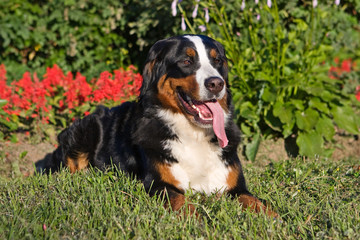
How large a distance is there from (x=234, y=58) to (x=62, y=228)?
3.42 metres

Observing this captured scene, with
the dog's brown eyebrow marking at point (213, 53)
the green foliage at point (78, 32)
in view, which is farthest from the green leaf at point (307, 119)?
the green foliage at point (78, 32)

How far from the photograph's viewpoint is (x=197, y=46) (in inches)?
143

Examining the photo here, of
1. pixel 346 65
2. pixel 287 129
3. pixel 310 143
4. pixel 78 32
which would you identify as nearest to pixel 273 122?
pixel 287 129

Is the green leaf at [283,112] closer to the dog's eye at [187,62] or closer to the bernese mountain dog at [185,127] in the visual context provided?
the bernese mountain dog at [185,127]

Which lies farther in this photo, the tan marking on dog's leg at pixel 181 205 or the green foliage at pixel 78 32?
the green foliage at pixel 78 32

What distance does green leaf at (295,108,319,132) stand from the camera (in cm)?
537

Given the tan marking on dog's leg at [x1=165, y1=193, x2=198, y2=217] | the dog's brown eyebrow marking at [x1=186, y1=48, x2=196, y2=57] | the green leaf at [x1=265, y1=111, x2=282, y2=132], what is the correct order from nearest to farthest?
the tan marking on dog's leg at [x1=165, y1=193, x2=198, y2=217]
the dog's brown eyebrow marking at [x1=186, y1=48, x2=196, y2=57]
the green leaf at [x1=265, y1=111, x2=282, y2=132]

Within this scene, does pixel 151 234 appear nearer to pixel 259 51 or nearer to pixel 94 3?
pixel 259 51

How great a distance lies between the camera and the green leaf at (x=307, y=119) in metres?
5.37

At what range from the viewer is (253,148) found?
556 cm

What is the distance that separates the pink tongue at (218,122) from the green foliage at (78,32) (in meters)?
3.34

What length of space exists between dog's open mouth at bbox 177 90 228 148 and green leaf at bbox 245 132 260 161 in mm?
1978

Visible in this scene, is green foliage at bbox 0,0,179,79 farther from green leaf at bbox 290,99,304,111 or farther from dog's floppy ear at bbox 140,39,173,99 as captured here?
dog's floppy ear at bbox 140,39,173,99

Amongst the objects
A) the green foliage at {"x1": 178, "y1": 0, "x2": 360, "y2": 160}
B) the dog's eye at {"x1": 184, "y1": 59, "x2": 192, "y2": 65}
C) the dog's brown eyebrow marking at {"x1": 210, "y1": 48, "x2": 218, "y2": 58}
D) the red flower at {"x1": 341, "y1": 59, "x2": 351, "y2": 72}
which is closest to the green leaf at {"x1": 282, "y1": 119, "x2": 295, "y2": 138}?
the green foliage at {"x1": 178, "y1": 0, "x2": 360, "y2": 160}
